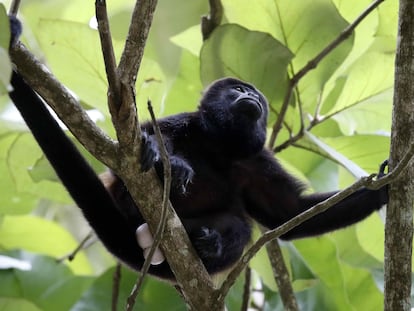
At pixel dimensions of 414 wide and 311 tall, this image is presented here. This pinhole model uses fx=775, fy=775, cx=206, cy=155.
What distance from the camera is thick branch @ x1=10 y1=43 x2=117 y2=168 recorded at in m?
1.53

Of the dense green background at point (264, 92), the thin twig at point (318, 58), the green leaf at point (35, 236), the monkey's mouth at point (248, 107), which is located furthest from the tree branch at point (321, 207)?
the green leaf at point (35, 236)

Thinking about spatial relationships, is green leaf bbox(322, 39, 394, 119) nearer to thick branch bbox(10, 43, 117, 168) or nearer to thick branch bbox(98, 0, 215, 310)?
thick branch bbox(98, 0, 215, 310)

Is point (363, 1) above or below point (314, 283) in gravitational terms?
above

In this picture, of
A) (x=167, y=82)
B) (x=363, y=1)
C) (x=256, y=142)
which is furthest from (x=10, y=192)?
(x=363, y=1)

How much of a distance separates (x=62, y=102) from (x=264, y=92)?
879mm

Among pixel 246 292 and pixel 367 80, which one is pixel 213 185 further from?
pixel 367 80

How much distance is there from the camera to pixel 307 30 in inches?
88.7

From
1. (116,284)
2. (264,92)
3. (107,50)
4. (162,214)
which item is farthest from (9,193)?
(107,50)

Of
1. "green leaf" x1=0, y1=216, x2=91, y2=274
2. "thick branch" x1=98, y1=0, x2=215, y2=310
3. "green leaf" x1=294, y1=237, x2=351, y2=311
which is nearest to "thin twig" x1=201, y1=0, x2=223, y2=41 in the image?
"green leaf" x1=294, y1=237, x2=351, y2=311

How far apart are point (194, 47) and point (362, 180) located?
1.13 meters

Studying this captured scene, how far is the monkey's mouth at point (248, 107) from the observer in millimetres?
2365

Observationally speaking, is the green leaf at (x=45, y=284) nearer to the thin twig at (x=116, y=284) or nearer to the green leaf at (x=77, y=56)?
the thin twig at (x=116, y=284)

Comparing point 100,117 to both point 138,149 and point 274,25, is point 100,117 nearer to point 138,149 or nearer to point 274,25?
point 274,25

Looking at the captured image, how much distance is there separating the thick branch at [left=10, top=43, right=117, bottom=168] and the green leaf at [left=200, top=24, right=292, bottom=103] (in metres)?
0.72
